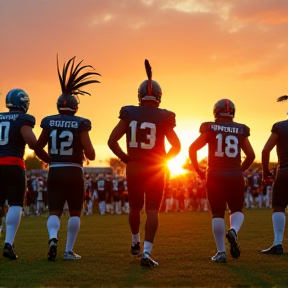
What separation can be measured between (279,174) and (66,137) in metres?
3.29

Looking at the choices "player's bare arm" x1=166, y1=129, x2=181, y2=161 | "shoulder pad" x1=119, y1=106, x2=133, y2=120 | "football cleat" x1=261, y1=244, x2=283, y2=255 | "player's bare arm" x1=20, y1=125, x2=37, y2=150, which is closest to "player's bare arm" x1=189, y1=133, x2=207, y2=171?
"player's bare arm" x1=166, y1=129, x2=181, y2=161

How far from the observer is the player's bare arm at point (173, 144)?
28.3 ft

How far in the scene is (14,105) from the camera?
31.4 feet

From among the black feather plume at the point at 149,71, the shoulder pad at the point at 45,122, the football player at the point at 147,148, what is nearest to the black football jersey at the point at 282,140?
the football player at the point at 147,148

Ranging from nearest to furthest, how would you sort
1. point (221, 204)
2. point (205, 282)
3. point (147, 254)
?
point (205, 282), point (147, 254), point (221, 204)

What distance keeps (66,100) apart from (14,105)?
2.62 feet

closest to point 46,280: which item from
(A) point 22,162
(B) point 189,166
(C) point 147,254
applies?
(C) point 147,254

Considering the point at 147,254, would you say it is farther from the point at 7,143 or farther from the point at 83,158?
the point at 7,143

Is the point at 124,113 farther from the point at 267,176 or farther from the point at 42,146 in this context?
the point at 267,176

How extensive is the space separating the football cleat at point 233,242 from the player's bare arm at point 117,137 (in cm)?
177

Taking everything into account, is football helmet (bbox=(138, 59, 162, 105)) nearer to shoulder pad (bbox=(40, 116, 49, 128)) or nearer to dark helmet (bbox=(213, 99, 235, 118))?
dark helmet (bbox=(213, 99, 235, 118))

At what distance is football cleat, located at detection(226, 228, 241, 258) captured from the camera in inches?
353

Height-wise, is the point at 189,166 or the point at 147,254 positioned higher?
the point at 189,166

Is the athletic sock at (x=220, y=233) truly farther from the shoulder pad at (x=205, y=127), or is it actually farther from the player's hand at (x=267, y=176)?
the player's hand at (x=267, y=176)
